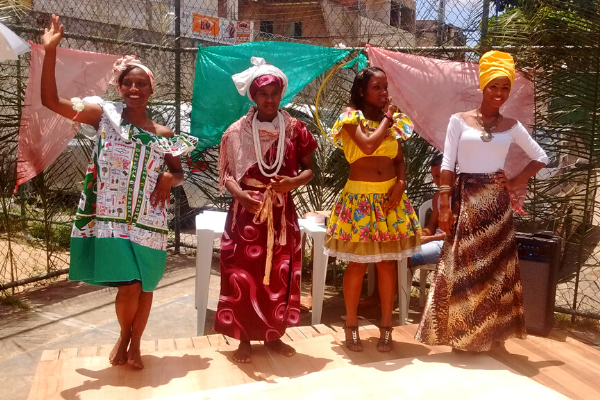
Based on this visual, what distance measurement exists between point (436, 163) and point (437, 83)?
0.61 m

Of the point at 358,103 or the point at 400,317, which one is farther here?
the point at 400,317

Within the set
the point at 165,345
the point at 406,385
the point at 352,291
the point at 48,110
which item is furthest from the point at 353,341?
the point at 48,110

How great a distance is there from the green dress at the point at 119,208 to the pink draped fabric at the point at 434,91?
204 centimetres

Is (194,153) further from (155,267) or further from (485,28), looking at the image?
(485,28)

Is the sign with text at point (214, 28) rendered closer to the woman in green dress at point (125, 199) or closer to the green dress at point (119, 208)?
the woman in green dress at point (125, 199)

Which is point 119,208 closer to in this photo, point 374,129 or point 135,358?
point 135,358

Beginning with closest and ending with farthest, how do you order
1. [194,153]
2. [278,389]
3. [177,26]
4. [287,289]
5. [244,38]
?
[278,389], [287,289], [194,153], [177,26], [244,38]

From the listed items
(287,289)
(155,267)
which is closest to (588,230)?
(287,289)

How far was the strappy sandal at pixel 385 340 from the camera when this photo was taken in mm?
3592

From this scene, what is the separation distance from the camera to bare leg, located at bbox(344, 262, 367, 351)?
3.59 meters

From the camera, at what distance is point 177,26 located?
5.88 m

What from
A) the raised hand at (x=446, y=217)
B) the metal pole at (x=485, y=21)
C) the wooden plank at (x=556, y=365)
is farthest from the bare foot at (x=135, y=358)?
the metal pole at (x=485, y=21)

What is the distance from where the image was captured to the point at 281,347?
11.6 ft

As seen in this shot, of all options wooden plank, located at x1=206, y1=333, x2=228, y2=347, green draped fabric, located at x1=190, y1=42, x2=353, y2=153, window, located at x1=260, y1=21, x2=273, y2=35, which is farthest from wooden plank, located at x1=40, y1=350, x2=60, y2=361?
window, located at x1=260, y1=21, x2=273, y2=35
